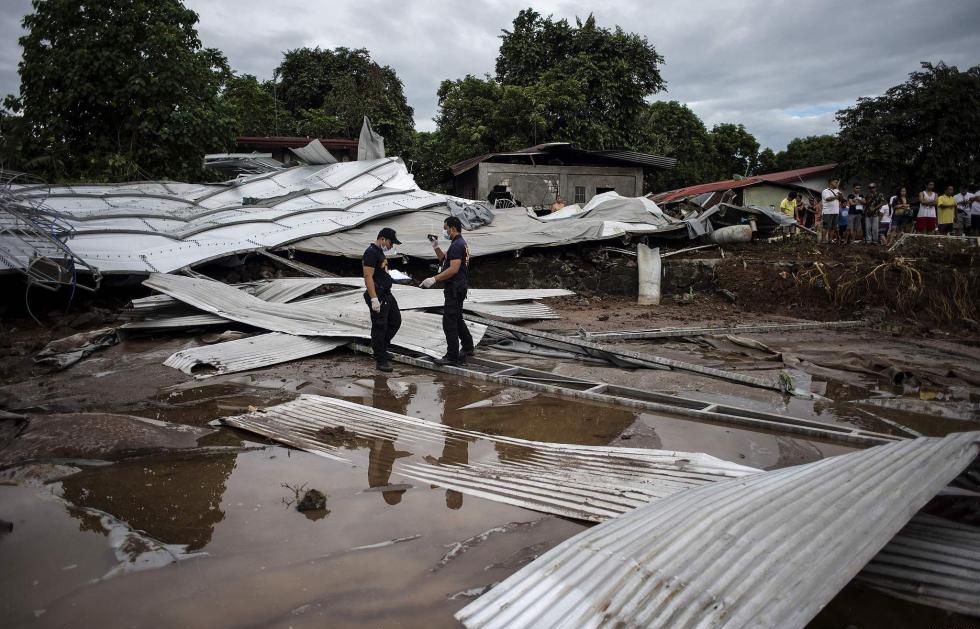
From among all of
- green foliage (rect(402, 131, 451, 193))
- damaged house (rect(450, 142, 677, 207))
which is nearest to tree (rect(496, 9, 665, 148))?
damaged house (rect(450, 142, 677, 207))

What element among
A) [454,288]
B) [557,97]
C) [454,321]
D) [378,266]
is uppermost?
[557,97]

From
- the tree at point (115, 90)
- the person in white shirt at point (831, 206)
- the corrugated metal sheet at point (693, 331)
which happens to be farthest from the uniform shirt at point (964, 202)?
the tree at point (115, 90)

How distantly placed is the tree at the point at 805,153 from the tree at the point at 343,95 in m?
24.5

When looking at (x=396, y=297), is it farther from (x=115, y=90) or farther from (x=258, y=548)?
(x=115, y=90)

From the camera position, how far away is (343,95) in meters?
26.4

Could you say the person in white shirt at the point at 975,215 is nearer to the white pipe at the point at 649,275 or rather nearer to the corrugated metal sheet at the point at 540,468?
the white pipe at the point at 649,275

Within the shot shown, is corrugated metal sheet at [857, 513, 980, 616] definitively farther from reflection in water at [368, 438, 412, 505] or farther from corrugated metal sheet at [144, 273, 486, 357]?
corrugated metal sheet at [144, 273, 486, 357]

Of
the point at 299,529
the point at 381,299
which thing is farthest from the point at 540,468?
the point at 381,299

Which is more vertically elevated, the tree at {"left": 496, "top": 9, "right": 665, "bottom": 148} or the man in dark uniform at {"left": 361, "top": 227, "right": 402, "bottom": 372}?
the tree at {"left": 496, "top": 9, "right": 665, "bottom": 148}

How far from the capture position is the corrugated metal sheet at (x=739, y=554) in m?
1.98

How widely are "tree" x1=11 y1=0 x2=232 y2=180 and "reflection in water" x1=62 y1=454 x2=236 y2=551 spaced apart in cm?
1423

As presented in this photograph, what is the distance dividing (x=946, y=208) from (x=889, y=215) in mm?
1082

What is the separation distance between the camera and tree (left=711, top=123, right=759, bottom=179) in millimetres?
36812

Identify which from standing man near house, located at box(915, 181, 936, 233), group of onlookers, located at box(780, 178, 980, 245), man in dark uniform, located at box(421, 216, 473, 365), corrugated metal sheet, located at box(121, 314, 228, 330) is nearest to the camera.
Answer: man in dark uniform, located at box(421, 216, 473, 365)
